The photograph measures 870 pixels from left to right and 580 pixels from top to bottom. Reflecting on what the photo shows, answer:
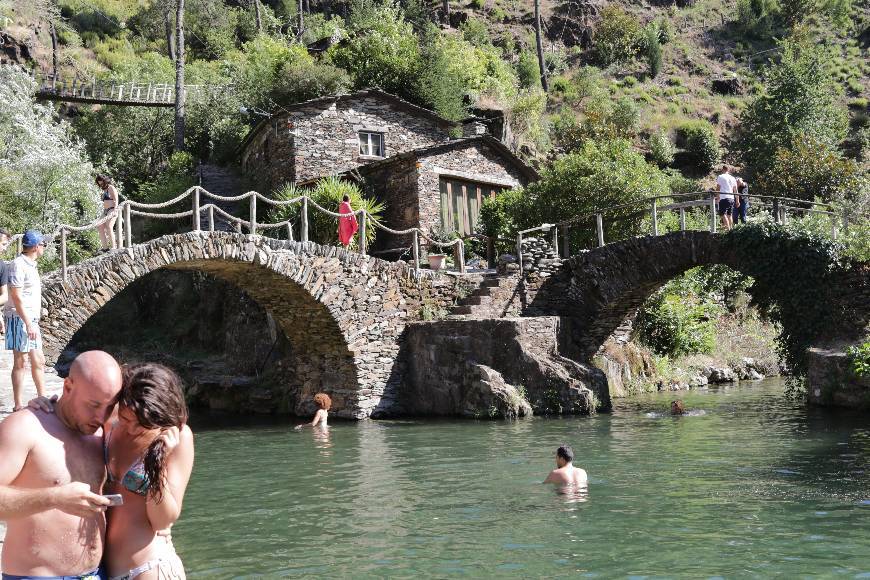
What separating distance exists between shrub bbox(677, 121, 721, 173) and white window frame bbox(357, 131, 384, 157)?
85.8 feet

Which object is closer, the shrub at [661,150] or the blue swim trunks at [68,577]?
the blue swim trunks at [68,577]

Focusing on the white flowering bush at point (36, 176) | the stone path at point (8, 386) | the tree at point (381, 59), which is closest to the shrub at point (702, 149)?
the tree at point (381, 59)

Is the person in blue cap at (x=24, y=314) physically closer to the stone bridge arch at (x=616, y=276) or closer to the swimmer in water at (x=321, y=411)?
the swimmer in water at (x=321, y=411)

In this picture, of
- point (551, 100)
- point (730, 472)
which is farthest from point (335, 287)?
point (551, 100)

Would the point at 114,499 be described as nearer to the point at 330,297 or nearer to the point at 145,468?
the point at 145,468

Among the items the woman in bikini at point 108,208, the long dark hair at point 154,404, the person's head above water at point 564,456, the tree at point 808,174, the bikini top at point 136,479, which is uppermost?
the tree at point 808,174

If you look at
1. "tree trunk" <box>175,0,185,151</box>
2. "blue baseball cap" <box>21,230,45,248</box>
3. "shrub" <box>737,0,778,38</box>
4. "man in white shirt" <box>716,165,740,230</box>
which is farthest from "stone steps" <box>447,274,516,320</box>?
"shrub" <box>737,0,778,38</box>

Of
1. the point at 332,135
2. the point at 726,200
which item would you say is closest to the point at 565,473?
the point at 726,200

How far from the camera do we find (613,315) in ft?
70.5

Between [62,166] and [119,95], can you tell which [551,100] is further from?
[62,166]

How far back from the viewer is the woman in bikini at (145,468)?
345 cm

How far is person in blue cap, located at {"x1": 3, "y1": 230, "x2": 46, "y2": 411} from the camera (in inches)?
355

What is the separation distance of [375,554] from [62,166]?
67.3ft

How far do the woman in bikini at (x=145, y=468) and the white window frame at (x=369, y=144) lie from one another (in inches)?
956
